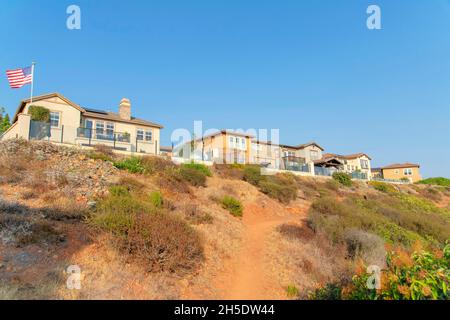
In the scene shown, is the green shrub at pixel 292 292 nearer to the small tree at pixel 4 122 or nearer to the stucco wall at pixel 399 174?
the small tree at pixel 4 122

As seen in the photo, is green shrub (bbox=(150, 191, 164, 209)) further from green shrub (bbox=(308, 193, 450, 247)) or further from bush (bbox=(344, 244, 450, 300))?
bush (bbox=(344, 244, 450, 300))

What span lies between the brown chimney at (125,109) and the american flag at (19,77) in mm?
9468

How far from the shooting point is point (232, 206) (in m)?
15.4

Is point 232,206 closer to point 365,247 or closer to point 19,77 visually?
point 365,247

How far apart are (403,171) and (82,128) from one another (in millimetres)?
71698

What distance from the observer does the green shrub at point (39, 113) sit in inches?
Result: 920

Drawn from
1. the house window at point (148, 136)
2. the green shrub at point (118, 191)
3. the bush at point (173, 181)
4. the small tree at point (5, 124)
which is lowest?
the green shrub at point (118, 191)

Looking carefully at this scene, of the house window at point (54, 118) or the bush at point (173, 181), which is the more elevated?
the house window at point (54, 118)

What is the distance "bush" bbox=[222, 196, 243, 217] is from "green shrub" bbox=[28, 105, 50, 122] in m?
19.1

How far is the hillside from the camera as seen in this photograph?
20.6 feet

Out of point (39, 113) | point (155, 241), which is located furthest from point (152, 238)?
point (39, 113)
